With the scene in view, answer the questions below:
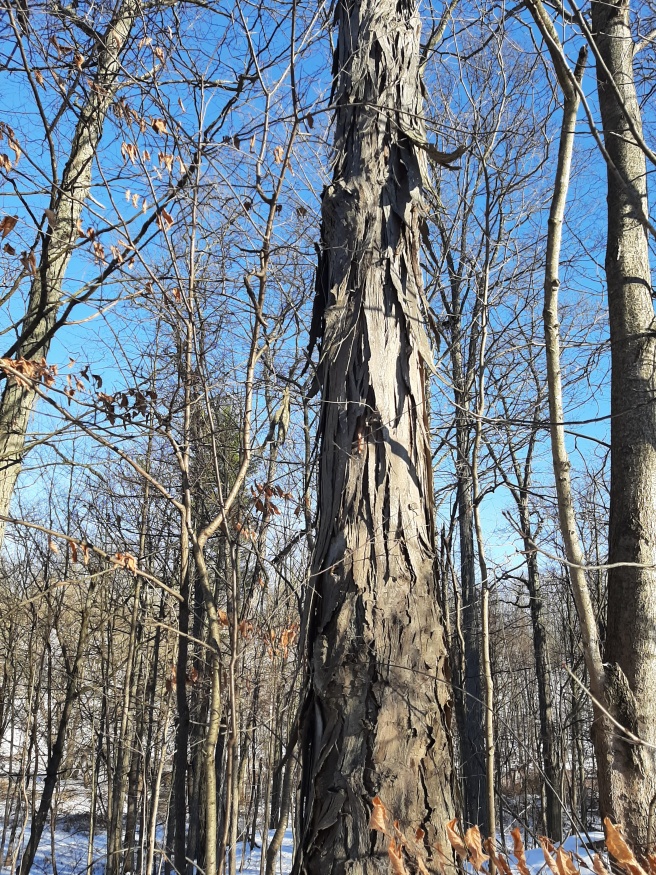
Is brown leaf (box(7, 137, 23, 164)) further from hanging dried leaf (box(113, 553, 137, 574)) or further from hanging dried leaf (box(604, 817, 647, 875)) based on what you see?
hanging dried leaf (box(604, 817, 647, 875))

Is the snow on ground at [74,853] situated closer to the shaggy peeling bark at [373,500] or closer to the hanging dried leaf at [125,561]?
the hanging dried leaf at [125,561]

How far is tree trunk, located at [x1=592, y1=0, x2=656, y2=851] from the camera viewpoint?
2.75m

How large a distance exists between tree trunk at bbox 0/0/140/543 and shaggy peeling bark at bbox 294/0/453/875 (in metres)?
1.68

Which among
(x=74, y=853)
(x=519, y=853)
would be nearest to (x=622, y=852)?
(x=519, y=853)

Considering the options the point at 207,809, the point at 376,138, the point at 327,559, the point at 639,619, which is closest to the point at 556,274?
the point at 376,138

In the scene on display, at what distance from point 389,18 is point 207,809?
401cm

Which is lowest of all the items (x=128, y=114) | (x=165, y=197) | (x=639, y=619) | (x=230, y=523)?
(x=639, y=619)

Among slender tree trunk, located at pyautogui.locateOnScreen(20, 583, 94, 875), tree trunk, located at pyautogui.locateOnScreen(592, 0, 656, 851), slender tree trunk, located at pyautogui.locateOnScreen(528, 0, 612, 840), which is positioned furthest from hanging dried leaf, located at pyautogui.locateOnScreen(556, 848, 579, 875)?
slender tree trunk, located at pyautogui.locateOnScreen(20, 583, 94, 875)

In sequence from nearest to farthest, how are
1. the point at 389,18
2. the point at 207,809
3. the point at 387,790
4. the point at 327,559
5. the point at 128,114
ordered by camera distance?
1. the point at 387,790
2. the point at 327,559
3. the point at 389,18
4. the point at 128,114
5. the point at 207,809

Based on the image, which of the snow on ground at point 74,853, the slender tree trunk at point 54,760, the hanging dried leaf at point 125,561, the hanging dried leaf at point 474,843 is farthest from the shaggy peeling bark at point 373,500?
the snow on ground at point 74,853

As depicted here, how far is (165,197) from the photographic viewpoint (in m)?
3.29

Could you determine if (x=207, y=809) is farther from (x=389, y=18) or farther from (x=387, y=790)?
(x=389, y=18)

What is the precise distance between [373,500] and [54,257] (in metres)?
2.61

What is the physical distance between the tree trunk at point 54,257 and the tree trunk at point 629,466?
2.74 meters
